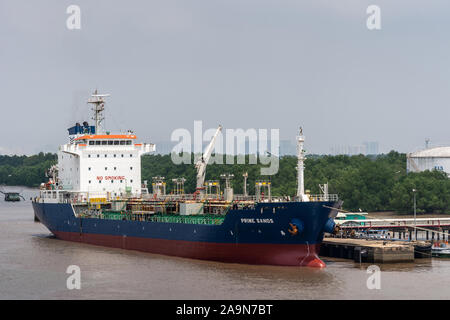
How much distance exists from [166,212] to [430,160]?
5964cm

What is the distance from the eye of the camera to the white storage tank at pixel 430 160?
9775 centimetres

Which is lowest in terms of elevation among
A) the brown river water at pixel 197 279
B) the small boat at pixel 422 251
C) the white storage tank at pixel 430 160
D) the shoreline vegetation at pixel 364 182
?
the brown river water at pixel 197 279

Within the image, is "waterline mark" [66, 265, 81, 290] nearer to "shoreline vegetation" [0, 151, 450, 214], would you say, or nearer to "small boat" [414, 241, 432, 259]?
"small boat" [414, 241, 432, 259]

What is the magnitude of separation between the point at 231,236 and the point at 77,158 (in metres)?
20.8

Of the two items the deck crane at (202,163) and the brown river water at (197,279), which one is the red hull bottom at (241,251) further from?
the deck crane at (202,163)

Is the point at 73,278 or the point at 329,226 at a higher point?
the point at 329,226

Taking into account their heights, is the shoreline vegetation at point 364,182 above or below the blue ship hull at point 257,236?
above

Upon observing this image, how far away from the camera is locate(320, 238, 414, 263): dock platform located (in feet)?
139

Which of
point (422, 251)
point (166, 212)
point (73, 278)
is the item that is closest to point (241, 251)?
point (73, 278)

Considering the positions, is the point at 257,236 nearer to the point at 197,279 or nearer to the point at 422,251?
the point at 197,279

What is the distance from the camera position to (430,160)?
99312 millimetres

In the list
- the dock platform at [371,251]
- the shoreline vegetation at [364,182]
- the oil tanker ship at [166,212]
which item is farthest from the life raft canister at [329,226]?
the shoreline vegetation at [364,182]

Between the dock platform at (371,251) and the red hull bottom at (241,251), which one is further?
the dock platform at (371,251)

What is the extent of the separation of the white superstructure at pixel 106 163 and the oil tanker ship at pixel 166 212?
78mm
